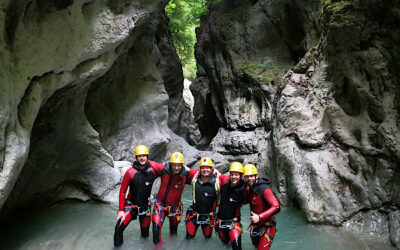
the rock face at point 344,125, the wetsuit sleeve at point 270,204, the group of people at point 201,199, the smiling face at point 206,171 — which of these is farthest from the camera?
the rock face at point 344,125

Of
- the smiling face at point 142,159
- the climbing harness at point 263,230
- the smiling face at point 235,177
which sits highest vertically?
the smiling face at point 142,159

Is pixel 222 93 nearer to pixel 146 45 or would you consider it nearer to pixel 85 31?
pixel 146 45

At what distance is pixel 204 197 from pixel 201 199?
0.07 metres

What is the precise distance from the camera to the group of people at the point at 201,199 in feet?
16.6

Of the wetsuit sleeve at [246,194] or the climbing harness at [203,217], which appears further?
the climbing harness at [203,217]

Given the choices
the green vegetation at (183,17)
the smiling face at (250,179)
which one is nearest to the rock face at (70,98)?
the smiling face at (250,179)

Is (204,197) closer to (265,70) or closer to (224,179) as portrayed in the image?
(224,179)

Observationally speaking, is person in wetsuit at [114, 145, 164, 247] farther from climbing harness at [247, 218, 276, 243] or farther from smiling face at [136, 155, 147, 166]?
climbing harness at [247, 218, 276, 243]

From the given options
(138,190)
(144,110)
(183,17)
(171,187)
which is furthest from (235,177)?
(183,17)

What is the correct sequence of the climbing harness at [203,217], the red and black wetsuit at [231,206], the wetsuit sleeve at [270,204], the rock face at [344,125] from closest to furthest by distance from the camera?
1. the wetsuit sleeve at [270,204]
2. the red and black wetsuit at [231,206]
3. the climbing harness at [203,217]
4. the rock face at [344,125]

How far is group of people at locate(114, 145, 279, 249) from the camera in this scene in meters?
5.05

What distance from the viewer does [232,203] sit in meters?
5.25

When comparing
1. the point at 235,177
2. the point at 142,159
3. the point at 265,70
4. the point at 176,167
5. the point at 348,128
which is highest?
the point at 265,70

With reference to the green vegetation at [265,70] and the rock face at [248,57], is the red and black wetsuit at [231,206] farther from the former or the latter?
the green vegetation at [265,70]
